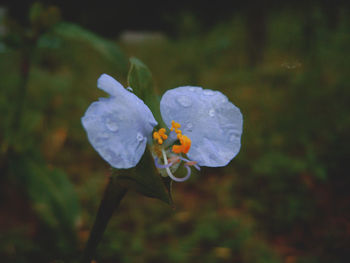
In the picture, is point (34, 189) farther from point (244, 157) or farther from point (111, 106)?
point (244, 157)

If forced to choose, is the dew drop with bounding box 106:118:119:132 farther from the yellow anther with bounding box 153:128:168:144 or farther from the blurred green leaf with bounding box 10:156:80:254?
the blurred green leaf with bounding box 10:156:80:254

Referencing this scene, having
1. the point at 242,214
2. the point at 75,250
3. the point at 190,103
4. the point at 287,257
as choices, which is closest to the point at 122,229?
the point at 75,250

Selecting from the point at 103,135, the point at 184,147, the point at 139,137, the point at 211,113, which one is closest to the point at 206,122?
the point at 211,113

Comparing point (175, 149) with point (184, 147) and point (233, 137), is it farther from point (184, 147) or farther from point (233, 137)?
point (233, 137)

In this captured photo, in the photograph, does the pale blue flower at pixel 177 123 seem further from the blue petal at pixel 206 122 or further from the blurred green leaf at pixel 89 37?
the blurred green leaf at pixel 89 37

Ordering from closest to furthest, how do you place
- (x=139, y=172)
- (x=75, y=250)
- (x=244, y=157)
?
(x=139, y=172)
(x=75, y=250)
(x=244, y=157)

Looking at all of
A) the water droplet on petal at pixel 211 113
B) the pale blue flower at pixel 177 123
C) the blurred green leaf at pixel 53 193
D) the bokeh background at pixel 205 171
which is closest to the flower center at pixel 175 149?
the pale blue flower at pixel 177 123
